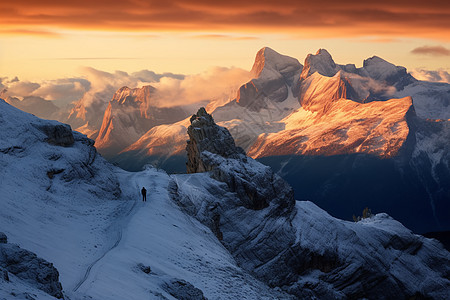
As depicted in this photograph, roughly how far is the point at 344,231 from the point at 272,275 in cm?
2445

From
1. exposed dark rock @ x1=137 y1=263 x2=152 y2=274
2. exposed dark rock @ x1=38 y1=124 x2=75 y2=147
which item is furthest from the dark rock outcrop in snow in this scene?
exposed dark rock @ x1=137 y1=263 x2=152 y2=274

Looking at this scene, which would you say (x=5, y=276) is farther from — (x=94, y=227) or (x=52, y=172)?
(x=52, y=172)

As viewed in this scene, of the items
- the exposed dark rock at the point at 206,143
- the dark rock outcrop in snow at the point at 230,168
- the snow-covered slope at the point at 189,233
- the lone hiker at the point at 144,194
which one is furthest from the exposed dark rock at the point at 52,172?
the exposed dark rock at the point at 206,143

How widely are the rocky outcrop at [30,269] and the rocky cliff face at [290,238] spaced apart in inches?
2377

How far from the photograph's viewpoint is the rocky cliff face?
121000 millimetres

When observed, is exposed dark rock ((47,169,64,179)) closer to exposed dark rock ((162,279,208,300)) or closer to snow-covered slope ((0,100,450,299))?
snow-covered slope ((0,100,450,299))

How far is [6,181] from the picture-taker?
80188mm

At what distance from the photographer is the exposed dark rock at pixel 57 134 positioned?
9922 cm

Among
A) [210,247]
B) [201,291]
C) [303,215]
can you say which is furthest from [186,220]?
[303,215]

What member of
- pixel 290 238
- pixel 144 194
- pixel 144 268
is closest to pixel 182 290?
pixel 144 268

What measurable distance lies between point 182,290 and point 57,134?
50.0m

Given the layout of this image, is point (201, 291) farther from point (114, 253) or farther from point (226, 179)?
point (226, 179)

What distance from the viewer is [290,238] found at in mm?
128000

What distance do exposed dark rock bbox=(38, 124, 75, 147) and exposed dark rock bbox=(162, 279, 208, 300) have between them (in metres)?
46.4
